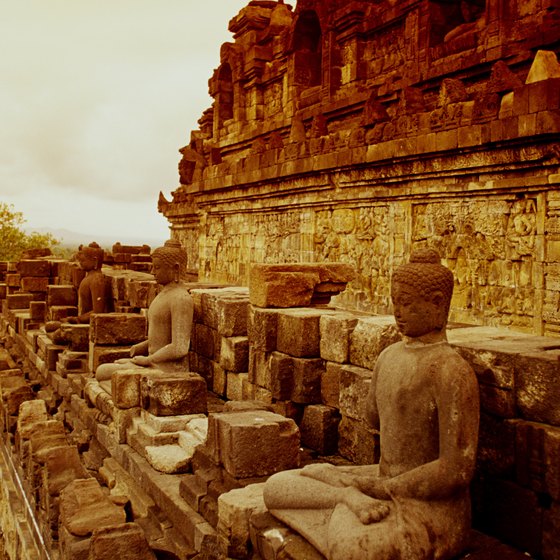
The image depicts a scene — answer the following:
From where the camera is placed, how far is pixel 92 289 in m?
10.2

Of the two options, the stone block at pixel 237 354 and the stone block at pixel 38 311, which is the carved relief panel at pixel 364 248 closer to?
the stone block at pixel 237 354

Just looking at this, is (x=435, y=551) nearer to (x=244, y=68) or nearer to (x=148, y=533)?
(x=148, y=533)

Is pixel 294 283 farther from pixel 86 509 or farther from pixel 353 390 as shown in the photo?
pixel 86 509

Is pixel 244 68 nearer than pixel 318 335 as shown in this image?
No

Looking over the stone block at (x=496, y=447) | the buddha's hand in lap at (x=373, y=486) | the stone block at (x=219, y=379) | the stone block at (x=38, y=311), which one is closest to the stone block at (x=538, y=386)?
the stone block at (x=496, y=447)

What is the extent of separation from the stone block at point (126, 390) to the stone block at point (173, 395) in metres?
0.14

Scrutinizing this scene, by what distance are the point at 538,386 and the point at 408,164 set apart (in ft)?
19.8

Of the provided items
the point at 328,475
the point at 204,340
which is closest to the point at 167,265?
the point at 204,340

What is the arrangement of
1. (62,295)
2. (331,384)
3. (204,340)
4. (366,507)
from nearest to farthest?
(366,507) < (331,384) < (204,340) < (62,295)

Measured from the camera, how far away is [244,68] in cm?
2109

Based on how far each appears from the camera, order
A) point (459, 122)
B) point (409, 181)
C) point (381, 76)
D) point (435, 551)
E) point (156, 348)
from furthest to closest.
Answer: point (381, 76), point (409, 181), point (459, 122), point (156, 348), point (435, 551)

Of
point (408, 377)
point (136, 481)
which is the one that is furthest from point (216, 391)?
point (408, 377)

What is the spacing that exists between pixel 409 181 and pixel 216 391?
411 centimetres

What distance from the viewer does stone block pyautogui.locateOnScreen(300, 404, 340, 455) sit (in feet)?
16.1
